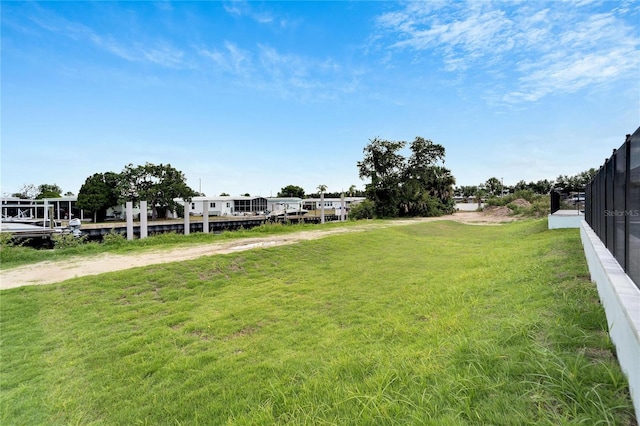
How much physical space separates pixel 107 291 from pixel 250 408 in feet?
15.0

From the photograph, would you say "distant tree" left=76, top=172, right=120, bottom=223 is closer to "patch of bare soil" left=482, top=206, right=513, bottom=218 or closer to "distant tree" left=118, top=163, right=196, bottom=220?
"distant tree" left=118, top=163, right=196, bottom=220

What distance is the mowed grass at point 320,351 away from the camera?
2.08m

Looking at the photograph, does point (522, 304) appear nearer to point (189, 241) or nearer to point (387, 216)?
point (189, 241)

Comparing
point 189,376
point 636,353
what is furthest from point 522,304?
point 189,376

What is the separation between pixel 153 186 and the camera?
32.7 meters

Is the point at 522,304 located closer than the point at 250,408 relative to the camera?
No

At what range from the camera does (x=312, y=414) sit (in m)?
2.29

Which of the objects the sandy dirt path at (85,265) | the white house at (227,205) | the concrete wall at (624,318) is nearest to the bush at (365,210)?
the white house at (227,205)

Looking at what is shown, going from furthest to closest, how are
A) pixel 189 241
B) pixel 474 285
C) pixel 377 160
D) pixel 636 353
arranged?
1. pixel 377 160
2. pixel 189 241
3. pixel 474 285
4. pixel 636 353

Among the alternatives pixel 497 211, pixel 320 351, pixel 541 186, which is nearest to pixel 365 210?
pixel 497 211

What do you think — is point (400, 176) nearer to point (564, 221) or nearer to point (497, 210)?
point (497, 210)

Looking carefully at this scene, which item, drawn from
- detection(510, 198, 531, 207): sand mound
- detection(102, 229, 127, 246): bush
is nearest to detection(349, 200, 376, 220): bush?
detection(510, 198, 531, 207): sand mound

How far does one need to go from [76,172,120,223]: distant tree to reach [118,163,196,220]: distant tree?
119cm

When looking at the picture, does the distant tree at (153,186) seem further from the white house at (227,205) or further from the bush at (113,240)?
the bush at (113,240)
